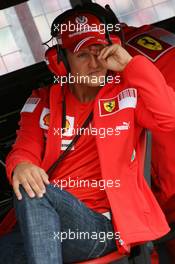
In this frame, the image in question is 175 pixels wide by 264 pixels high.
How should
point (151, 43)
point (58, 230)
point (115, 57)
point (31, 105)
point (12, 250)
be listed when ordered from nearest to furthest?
1. point (58, 230)
2. point (115, 57)
3. point (12, 250)
4. point (31, 105)
5. point (151, 43)

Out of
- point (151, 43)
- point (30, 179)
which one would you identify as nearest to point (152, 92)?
point (30, 179)

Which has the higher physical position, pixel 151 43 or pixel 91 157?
pixel 151 43

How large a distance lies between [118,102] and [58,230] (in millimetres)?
453

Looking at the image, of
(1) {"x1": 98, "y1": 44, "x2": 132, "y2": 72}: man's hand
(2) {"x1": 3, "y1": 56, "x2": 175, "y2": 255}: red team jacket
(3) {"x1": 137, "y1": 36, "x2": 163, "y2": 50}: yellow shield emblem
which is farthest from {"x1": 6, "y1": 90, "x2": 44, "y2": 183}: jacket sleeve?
(3) {"x1": 137, "y1": 36, "x2": 163, "y2": 50}: yellow shield emblem

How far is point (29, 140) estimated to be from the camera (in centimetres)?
190

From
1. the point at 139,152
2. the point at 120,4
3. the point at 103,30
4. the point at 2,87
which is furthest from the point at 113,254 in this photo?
the point at 120,4

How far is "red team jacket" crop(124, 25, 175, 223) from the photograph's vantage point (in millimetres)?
2006

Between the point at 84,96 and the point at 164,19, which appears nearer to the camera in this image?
the point at 84,96

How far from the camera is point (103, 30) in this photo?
183 cm

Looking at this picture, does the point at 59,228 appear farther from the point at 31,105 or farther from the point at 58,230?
the point at 31,105

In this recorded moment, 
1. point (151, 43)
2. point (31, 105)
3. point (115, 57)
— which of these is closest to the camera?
point (115, 57)

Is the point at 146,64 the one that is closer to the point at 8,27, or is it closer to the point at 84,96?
the point at 84,96

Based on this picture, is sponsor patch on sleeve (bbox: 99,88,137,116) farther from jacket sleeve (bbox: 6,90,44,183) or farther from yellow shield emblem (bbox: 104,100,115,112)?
jacket sleeve (bbox: 6,90,44,183)

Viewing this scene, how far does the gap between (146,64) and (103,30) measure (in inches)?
8.7
